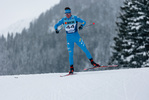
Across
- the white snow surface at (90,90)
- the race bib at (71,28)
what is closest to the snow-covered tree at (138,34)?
the race bib at (71,28)

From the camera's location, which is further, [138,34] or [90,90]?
[138,34]

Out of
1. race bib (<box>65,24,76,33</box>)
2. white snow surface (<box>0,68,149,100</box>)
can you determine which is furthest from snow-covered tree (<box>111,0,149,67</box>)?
white snow surface (<box>0,68,149,100</box>)

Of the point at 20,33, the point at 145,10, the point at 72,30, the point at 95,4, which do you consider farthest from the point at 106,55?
the point at 95,4

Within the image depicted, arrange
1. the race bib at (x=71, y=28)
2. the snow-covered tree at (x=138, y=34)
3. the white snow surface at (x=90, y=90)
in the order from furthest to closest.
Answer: the snow-covered tree at (x=138, y=34)
the race bib at (x=71, y=28)
the white snow surface at (x=90, y=90)

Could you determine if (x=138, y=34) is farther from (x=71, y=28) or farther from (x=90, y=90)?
(x=90, y=90)

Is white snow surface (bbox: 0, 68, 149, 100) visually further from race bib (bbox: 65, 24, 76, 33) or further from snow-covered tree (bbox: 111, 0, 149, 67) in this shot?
snow-covered tree (bbox: 111, 0, 149, 67)

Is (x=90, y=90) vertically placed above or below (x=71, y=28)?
below

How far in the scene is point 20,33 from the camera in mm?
86312

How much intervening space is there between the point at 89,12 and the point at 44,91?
143 meters

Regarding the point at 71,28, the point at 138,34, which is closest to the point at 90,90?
the point at 71,28

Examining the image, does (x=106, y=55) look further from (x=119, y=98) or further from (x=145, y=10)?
(x=119, y=98)

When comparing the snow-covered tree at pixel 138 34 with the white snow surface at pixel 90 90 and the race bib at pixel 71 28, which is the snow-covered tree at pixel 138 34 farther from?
the white snow surface at pixel 90 90

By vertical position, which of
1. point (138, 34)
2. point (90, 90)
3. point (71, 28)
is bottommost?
point (90, 90)

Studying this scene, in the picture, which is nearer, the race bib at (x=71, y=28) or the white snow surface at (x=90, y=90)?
the white snow surface at (x=90, y=90)
